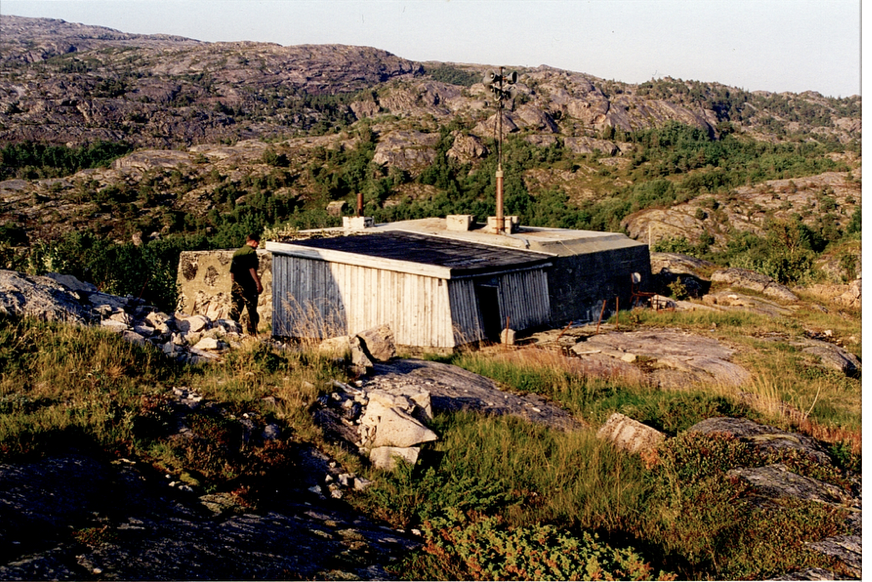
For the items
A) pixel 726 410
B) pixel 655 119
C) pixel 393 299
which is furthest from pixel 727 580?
pixel 655 119

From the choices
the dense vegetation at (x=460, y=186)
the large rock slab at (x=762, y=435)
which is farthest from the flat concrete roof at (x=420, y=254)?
the dense vegetation at (x=460, y=186)

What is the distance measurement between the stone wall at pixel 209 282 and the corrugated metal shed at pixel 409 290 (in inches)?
125

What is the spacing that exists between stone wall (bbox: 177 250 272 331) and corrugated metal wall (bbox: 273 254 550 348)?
3265mm

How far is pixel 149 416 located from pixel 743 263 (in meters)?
35.6

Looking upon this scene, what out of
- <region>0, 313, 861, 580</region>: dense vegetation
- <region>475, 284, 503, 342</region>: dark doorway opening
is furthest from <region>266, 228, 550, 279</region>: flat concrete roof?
<region>0, 313, 861, 580</region>: dense vegetation

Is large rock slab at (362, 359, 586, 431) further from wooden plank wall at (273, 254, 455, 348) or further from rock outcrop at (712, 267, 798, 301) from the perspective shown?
rock outcrop at (712, 267, 798, 301)

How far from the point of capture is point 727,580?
4.90 m

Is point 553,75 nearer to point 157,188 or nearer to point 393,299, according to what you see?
point 157,188

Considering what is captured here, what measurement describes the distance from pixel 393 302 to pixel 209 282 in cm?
851

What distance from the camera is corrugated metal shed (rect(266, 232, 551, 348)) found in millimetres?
15289

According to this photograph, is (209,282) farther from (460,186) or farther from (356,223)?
(460,186)

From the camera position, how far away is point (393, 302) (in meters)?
15.8

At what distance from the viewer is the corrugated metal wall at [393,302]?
1528 cm

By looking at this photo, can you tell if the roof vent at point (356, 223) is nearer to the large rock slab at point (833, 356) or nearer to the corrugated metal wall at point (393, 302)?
the corrugated metal wall at point (393, 302)
